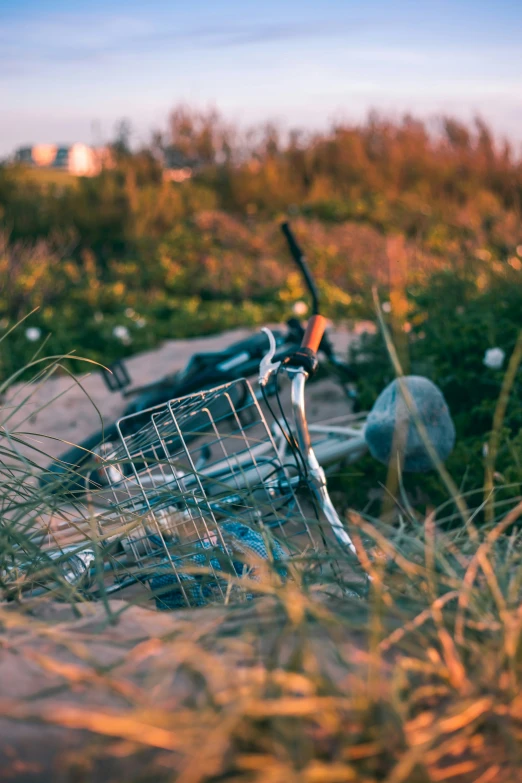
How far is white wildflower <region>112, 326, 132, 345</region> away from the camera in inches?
269

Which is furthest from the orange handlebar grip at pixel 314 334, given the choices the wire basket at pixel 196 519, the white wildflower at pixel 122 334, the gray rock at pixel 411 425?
the white wildflower at pixel 122 334

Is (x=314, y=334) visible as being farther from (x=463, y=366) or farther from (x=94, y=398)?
(x=94, y=398)

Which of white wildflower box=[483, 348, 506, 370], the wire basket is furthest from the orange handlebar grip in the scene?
white wildflower box=[483, 348, 506, 370]

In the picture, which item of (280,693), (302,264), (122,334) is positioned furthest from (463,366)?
(122,334)

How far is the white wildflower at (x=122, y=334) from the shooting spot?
6843 mm

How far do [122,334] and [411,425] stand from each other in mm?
4864

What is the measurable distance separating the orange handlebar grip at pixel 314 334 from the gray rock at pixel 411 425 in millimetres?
380

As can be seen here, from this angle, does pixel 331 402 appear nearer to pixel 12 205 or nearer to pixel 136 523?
pixel 136 523

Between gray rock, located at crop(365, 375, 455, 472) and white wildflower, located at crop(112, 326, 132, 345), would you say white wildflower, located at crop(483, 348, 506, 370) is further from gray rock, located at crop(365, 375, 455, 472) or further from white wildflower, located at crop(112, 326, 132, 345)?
white wildflower, located at crop(112, 326, 132, 345)

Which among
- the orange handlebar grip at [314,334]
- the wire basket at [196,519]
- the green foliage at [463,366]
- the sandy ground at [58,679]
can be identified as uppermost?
the orange handlebar grip at [314,334]

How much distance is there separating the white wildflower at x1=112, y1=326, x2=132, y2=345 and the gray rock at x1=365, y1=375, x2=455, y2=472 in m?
4.67

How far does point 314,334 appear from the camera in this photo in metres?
2.30

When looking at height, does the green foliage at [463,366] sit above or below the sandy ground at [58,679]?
below

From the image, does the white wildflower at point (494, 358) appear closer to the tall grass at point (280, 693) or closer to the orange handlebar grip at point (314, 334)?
the orange handlebar grip at point (314, 334)
